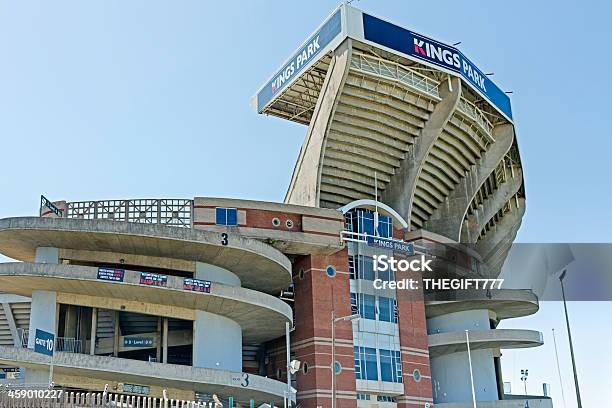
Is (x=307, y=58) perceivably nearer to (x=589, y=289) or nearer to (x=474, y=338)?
(x=474, y=338)

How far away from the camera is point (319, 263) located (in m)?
57.6

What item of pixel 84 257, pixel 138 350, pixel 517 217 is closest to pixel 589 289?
pixel 84 257

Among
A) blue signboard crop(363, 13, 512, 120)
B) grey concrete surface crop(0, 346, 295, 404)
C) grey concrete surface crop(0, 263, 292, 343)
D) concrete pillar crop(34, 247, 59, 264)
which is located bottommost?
grey concrete surface crop(0, 346, 295, 404)

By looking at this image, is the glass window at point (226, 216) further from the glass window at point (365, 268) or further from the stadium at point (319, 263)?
the glass window at point (365, 268)

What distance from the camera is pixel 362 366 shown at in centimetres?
5728

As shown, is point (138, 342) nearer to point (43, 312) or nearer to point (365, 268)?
point (43, 312)

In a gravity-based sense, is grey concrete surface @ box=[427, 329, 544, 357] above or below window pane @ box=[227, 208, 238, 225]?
below

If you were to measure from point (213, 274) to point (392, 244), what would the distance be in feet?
53.3

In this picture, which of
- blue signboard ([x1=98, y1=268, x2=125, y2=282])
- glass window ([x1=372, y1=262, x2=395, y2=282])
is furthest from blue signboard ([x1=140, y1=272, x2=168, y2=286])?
glass window ([x1=372, y1=262, x2=395, y2=282])

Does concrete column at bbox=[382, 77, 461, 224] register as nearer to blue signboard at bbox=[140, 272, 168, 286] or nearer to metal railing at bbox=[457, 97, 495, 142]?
metal railing at bbox=[457, 97, 495, 142]

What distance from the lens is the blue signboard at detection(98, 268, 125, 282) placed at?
145 ft

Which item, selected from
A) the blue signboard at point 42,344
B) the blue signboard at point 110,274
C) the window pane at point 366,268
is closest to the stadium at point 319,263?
the blue signboard at point 110,274

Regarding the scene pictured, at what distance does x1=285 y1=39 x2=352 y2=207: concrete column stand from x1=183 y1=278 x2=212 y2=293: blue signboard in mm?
16492

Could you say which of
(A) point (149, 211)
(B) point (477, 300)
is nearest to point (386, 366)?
(B) point (477, 300)
